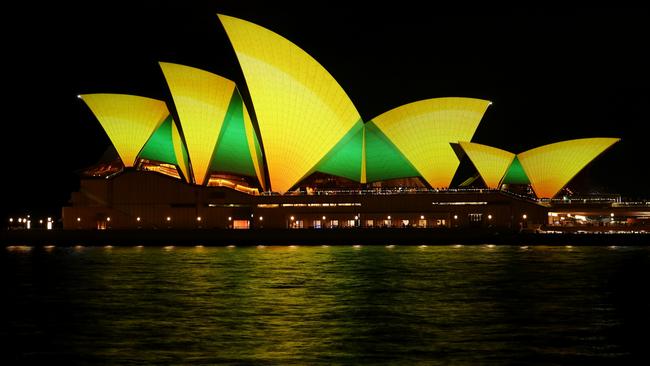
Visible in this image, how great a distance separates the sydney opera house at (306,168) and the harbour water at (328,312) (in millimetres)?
18111

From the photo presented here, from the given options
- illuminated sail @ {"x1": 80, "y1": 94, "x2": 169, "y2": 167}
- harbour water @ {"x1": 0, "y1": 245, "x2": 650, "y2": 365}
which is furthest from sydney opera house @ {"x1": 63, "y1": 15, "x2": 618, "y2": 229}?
harbour water @ {"x1": 0, "y1": 245, "x2": 650, "y2": 365}

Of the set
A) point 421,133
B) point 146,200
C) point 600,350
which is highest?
point 421,133

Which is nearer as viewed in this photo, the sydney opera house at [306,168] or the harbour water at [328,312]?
the harbour water at [328,312]

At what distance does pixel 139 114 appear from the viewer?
57156mm

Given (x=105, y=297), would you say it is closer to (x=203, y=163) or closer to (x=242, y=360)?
(x=242, y=360)

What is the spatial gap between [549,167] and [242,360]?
158ft

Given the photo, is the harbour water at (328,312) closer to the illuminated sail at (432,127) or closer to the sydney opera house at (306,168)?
the sydney opera house at (306,168)

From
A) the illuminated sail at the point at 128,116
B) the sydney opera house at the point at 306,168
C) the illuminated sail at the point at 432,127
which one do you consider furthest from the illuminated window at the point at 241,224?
the illuminated sail at the point at 432,127

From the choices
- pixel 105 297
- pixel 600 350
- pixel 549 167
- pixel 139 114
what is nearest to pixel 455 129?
pixel 549 167

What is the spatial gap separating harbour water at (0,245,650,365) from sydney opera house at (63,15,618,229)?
18.1 metres

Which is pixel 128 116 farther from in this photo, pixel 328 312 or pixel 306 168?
pixel 328 312

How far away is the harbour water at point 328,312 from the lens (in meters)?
18.2

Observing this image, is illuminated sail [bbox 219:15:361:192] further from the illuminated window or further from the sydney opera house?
the illuminated window

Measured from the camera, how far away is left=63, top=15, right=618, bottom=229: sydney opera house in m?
56.8
